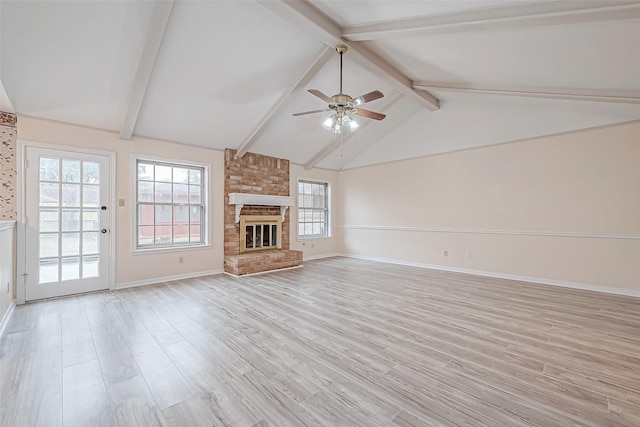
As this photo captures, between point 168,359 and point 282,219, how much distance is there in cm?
447

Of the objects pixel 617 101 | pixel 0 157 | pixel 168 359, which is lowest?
pixel 168 359

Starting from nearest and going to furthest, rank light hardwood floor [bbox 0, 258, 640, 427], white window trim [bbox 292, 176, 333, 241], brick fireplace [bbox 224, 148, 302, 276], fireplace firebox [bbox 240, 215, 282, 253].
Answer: light hardwood floor [bbox 0, 258, 640, 427], brick fireplace [bbox 224, 148, 302, 276], fireplace firebox [bbox 240, 215, 282, 253], white window trim [bbox 292, 176, 333, 241]

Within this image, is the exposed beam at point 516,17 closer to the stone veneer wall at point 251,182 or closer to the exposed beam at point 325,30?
the exposed beam at point 325,30

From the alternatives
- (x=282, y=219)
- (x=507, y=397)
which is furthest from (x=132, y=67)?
(x=507, y=397)

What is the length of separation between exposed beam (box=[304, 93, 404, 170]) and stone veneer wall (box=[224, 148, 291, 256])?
0.71 meters

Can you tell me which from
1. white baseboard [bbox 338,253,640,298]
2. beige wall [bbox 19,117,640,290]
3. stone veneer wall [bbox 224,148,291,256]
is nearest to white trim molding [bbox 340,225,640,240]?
beige wall [bbox 19,117,640,290]

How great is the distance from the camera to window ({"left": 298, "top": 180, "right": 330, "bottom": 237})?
730 cm

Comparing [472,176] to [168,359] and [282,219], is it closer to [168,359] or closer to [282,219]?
[282,219]

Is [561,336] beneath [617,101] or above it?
beneath

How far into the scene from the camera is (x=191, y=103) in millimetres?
4160

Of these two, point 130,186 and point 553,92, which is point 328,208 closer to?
point 130,186

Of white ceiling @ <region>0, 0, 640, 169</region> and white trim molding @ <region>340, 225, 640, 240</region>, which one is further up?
white ceiling @ <region>0, 0, 640, 169</region>

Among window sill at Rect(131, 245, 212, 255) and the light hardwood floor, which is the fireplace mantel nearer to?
window sill at Rect(131, 245, 212, 255)

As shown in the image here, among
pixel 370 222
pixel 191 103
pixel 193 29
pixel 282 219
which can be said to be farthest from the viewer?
pixel 370 222
